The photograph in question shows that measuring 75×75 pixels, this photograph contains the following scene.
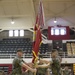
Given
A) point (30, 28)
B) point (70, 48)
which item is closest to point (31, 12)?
point (30, 28)

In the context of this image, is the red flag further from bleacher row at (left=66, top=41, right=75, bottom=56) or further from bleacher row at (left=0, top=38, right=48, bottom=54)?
bleacher row at (left=0, top=38, right=48, bottom=54)

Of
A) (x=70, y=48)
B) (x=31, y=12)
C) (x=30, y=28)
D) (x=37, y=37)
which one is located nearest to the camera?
(x=37, y=37)

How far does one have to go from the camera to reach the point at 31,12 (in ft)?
77.6

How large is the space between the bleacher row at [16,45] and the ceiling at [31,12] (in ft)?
5.53

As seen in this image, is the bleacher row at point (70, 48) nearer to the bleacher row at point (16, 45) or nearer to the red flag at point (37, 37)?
the bleacher row at point (16, 45)

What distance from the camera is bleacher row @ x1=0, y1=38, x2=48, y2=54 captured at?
25016mm

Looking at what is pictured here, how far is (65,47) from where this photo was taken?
25.7 metres

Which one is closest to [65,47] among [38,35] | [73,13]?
[73,13]

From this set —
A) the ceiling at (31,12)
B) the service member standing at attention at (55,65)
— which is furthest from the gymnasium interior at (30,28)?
the service member standing at attention at (55,65)

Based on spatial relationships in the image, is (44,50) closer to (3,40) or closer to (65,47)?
(65,47)

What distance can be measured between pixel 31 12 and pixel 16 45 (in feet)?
14.5

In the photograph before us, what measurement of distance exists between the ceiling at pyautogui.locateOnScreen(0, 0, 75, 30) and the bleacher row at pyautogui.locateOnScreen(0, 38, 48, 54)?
1686mm

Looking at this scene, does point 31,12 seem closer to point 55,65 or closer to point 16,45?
point 16,45

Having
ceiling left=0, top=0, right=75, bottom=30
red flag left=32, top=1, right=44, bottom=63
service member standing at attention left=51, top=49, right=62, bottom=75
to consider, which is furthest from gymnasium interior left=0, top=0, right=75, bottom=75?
service member standing at attention left=51, top=49, right=62, bottom=75
